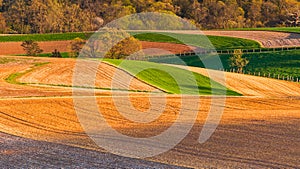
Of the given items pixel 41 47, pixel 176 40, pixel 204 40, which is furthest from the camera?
pixel 176 40

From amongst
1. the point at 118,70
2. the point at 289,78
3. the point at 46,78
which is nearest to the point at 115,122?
the point at 46,78

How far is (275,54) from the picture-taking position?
97.0 metres

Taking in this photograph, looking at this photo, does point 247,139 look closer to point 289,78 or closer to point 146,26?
point 289,78

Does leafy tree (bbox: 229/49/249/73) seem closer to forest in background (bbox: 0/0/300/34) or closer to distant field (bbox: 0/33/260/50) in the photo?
distant field (bbox: 0/33/260/50)

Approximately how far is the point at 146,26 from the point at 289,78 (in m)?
51.8

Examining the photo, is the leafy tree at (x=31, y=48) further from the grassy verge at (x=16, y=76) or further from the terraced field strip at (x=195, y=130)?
the terraced field strip at (x=195, y=130)

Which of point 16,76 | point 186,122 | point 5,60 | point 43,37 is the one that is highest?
point 186,122

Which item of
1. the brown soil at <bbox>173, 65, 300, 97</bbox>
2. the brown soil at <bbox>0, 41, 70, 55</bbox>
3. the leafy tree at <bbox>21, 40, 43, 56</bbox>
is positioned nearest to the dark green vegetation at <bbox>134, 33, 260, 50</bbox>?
the brown soil at <bbox>0, 41, 70, 55</bbox>

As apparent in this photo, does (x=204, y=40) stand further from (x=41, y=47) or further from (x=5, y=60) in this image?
(x=5, y=60)

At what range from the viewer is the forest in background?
128750 mm

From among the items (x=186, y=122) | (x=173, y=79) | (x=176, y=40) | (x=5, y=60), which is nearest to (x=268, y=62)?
(x=176, y=40)

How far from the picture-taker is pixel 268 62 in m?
91.2

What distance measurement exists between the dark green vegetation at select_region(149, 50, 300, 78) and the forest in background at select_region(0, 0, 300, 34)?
41163mm

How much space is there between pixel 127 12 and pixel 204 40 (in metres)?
29.4
